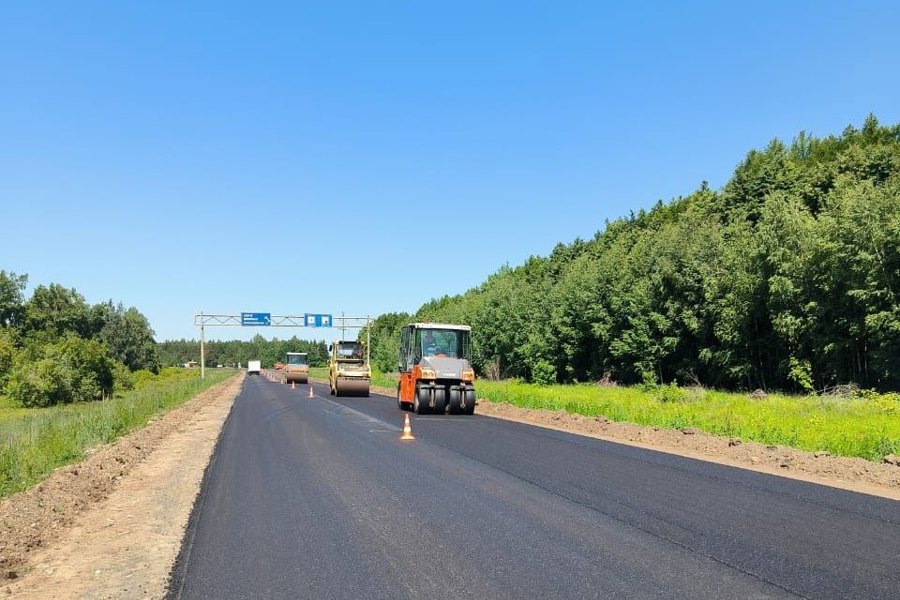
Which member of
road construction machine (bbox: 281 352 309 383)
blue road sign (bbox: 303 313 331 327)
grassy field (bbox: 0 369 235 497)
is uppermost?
blue road sign (bbox: 303 313 331 327)

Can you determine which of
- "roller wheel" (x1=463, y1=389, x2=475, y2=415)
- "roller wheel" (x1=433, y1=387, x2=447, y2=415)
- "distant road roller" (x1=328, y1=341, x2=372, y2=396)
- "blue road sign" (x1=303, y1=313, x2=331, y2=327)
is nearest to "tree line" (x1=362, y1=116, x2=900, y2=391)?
"roller wheel" (x1=463, y1=389, x2=475, y2=415)

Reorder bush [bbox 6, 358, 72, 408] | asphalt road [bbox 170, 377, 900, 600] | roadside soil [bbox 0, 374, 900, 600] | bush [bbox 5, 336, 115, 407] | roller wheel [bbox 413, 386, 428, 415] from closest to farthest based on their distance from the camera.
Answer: asphalt road [bbox 170, 377, 900, 600] → roadside soil [bbox 0, 374, 900, 600] → roller wheel [bbox 413, 386, 428, 415] → bush [bbox 6, 358, 72, 408] → bush [bbox 5, 336, 115, 407]

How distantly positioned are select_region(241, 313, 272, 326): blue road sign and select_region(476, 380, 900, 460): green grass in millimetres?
54995

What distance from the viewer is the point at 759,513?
25.7ft

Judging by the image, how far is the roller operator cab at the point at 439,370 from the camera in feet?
76.1

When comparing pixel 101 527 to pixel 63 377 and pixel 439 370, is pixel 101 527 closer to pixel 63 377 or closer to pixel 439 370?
pixel 439 370

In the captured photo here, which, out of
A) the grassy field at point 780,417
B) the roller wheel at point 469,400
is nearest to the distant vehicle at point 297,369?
the grassy field at point 780,417

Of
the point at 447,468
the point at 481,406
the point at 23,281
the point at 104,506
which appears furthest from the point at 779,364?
the point at 23,281

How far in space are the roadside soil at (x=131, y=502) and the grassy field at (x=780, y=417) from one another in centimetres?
116

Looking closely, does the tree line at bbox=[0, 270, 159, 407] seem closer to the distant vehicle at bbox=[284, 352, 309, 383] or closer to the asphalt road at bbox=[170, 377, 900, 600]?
the distant vehicle at bbox=[284, 352, 309, 383]

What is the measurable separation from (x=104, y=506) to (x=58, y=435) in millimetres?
8035

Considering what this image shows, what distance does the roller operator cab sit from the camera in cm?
2319

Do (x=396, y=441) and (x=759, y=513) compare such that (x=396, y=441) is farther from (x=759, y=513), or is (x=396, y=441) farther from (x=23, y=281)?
(x=23, y=281)

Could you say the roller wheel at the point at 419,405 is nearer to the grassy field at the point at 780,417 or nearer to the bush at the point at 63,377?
the grassy field at the point at 780,417
